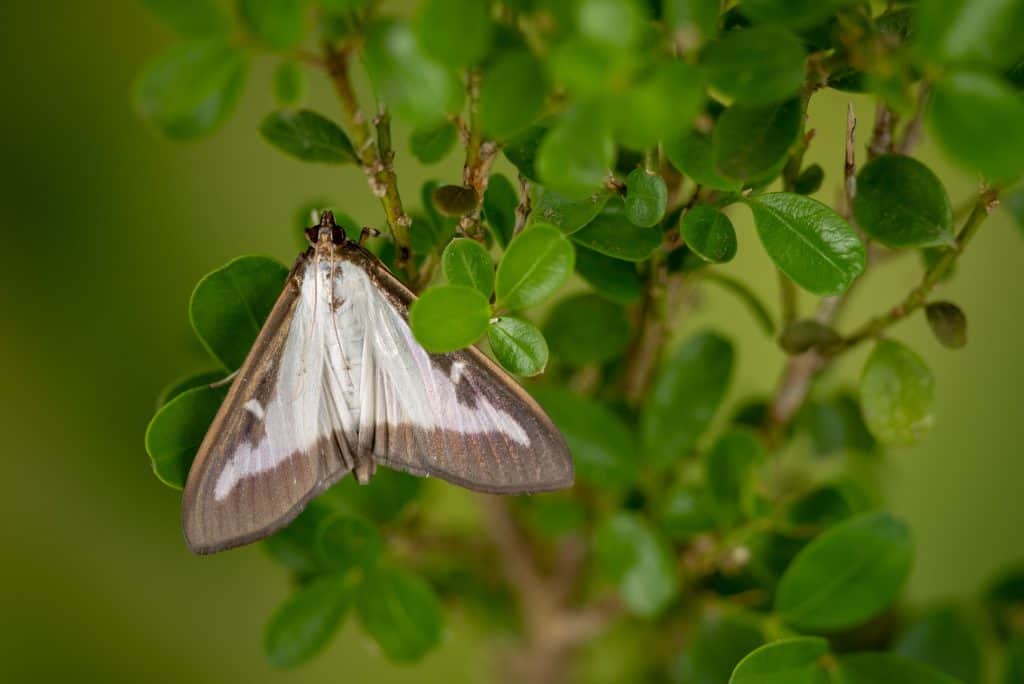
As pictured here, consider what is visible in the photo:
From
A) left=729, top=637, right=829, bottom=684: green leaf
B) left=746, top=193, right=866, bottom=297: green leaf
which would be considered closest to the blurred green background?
left=729, top=637, right=829, bottom=684: green leaf

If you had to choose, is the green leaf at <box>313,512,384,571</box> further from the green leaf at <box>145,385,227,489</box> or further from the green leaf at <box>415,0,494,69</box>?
the green leaf at <box>415,0,494,69</box>

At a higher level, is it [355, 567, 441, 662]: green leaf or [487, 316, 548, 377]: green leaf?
[487, 316, 548, 377]: green leaf

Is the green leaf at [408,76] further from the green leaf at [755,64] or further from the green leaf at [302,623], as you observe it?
the green leaf at [302,623]

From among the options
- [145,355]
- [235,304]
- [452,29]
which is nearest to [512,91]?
[452,29]

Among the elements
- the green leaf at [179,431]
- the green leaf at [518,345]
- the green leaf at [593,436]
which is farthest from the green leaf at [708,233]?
the green leaf at [179,431]

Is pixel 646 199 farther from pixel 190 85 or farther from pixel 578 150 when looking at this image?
pixel 190 85

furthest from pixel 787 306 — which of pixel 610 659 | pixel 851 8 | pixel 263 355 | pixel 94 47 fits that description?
pixel 94 47
